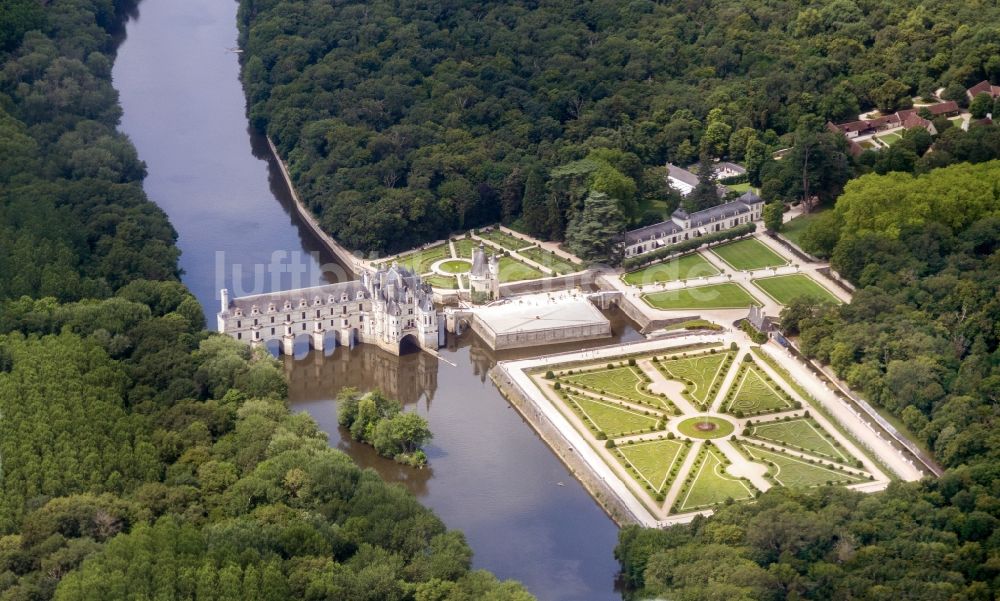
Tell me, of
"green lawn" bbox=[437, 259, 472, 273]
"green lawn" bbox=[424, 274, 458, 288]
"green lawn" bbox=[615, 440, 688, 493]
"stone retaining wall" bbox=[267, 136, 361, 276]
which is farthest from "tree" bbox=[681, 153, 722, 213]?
"green lawn" bbox=[615, 440, 688, 493]

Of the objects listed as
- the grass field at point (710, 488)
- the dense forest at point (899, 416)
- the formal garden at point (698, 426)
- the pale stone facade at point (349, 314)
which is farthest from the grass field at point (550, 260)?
the grass field at point (710, 488)

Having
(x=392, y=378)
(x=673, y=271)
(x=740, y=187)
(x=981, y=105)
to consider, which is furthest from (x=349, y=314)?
(x=981, y=105)

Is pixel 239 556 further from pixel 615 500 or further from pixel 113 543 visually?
pixel 615 500

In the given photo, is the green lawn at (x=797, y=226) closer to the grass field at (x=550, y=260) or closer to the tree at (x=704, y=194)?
the tree at (x=704, y=194)

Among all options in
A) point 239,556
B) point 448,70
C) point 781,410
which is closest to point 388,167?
point 448,70

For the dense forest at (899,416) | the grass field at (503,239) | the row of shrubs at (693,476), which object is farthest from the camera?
the grass field at (503,239)

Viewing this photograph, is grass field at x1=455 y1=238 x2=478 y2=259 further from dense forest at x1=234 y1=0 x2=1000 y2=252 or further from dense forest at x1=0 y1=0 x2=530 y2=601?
dense forest at x1=0 y1=0 x2=530 y2=601
